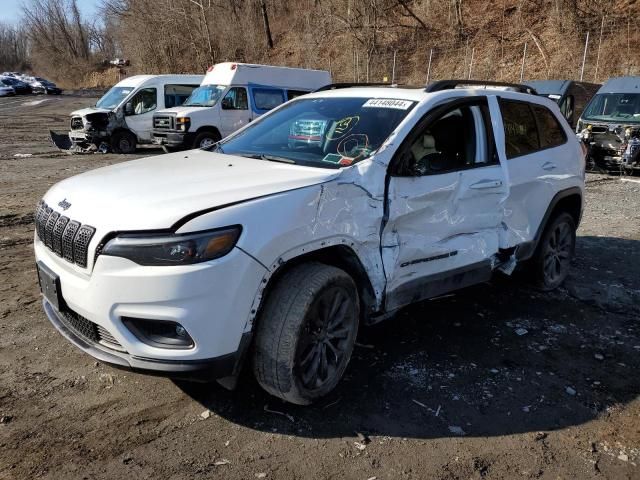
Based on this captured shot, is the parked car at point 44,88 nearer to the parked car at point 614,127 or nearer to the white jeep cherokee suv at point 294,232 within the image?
the parked car at point 614,127

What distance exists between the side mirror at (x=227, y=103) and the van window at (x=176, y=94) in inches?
101

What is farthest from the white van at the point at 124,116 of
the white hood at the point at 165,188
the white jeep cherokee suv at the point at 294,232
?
the white hood at the point at 165,188

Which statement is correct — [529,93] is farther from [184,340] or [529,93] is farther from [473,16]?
[473,16]

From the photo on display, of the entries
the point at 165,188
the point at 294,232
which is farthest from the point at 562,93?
the point at 165,188

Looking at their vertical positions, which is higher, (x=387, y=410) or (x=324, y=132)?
(x=324, y=132)

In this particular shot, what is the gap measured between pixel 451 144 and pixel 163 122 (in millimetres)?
12146

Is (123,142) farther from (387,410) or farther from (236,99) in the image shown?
(387,410)

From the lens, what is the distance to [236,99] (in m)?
14.9

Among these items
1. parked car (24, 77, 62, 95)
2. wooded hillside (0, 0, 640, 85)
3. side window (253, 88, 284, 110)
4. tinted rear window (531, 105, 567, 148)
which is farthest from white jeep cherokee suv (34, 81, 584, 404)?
parked car (24, 77, 62, 95)

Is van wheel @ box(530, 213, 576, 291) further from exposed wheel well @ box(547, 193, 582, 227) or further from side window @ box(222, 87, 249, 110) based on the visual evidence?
side window @ box(222, 87, 249, 110)

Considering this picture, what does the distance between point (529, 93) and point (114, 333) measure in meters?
4.14

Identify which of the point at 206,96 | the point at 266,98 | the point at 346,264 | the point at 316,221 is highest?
the point at 206,96

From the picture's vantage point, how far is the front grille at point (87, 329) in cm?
282

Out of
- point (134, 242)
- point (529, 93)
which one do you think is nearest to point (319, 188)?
point (134, 242)
